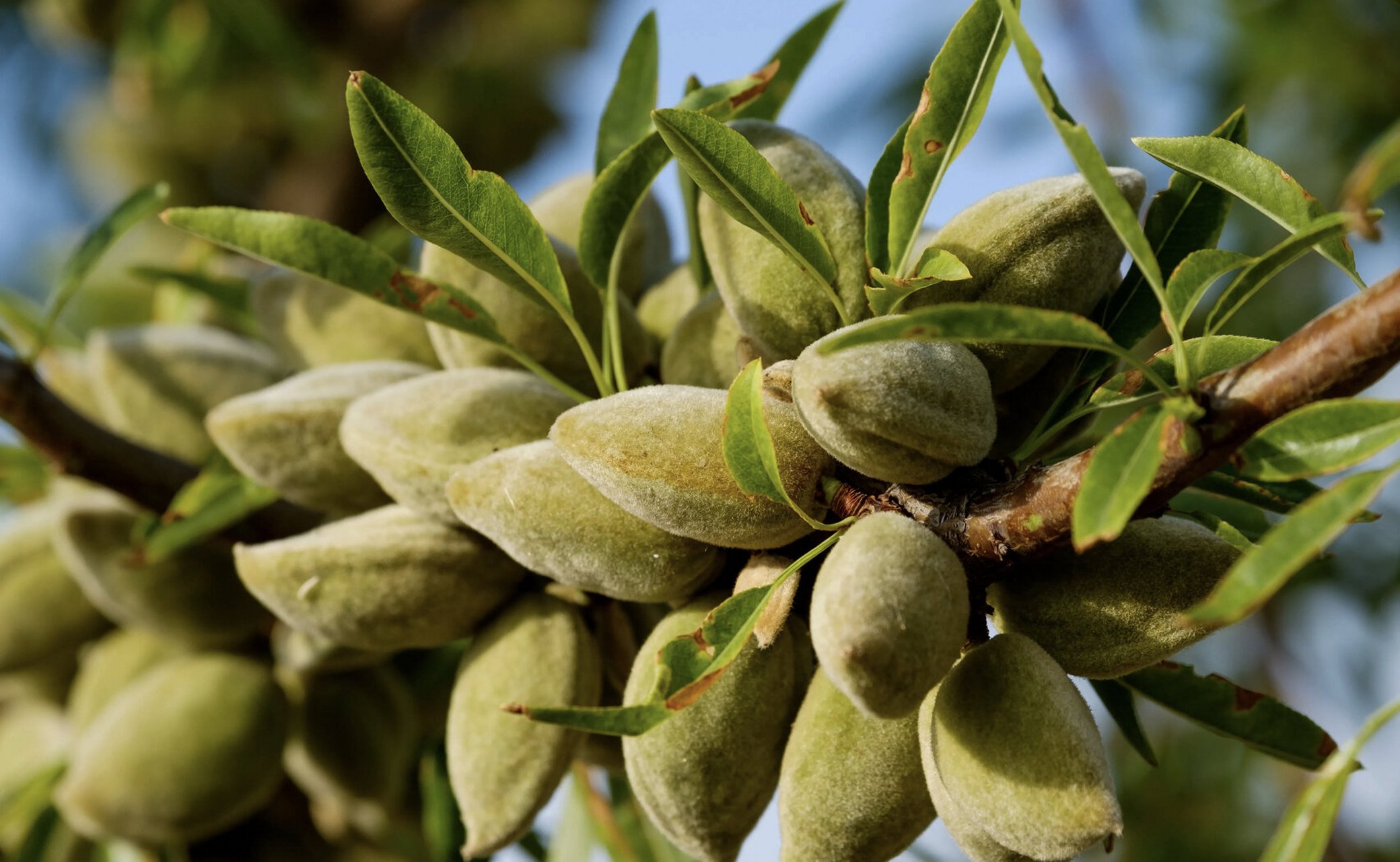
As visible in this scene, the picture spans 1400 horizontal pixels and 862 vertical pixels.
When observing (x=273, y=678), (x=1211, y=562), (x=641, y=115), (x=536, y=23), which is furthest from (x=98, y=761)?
(x=536, y=23)

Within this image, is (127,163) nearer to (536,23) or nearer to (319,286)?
(536,23)

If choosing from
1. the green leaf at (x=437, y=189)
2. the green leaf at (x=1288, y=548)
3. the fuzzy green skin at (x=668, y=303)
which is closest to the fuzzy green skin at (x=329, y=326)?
the fuzzy green skin at (x=668, y=303)

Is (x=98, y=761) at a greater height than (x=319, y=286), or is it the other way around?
(x=319, y=286)

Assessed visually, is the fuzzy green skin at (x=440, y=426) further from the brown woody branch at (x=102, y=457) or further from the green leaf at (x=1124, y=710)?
the green leaf at (x=1124, y=710)

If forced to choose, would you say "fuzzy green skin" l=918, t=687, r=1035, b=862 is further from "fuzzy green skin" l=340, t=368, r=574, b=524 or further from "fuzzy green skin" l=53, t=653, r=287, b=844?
"fuzzy green skin" l=53, t=653, r=287, b=844

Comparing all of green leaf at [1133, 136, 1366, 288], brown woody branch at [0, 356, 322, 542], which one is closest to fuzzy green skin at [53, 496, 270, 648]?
brown woody branch at [0, 356, 322, 542]
